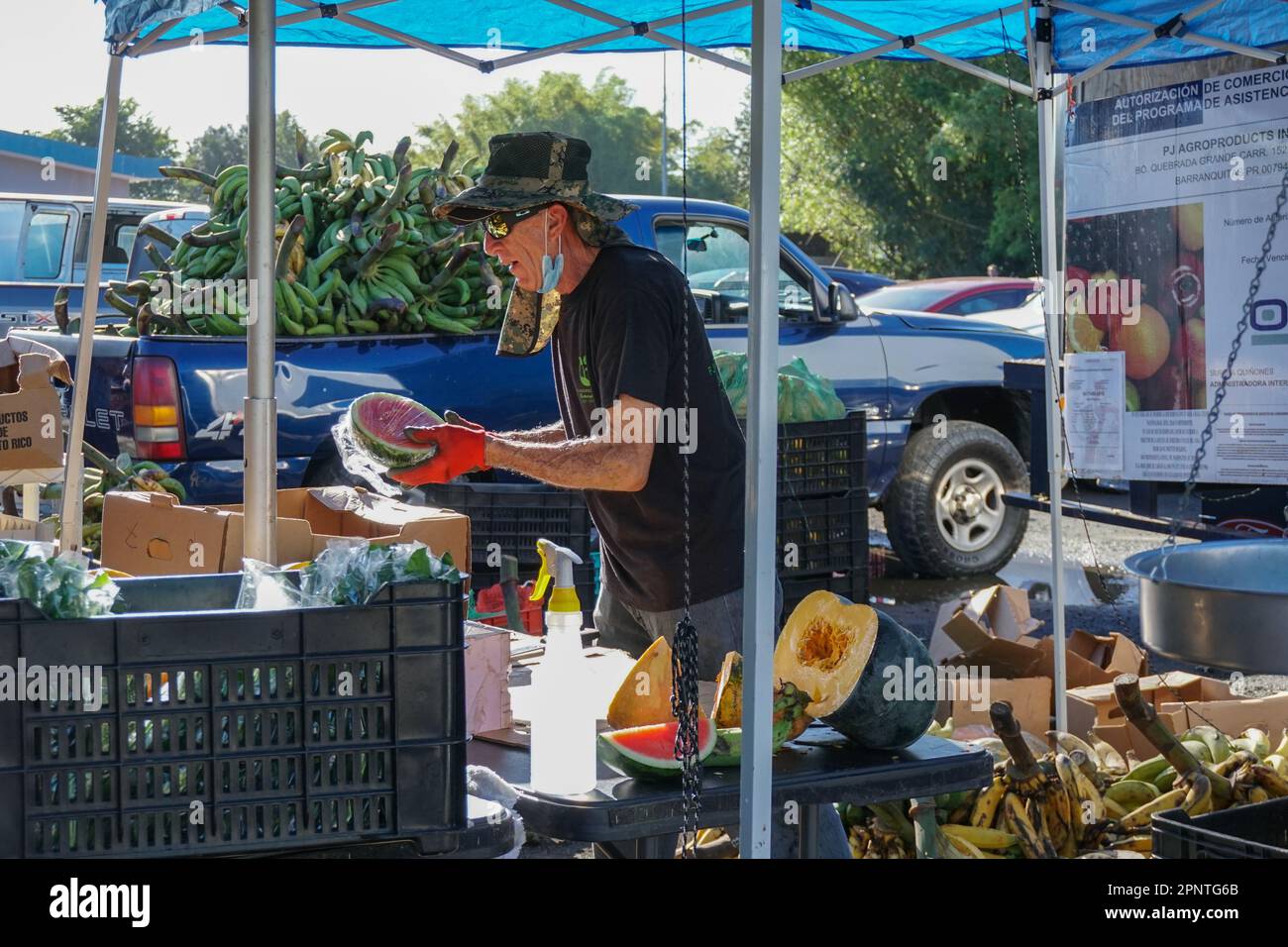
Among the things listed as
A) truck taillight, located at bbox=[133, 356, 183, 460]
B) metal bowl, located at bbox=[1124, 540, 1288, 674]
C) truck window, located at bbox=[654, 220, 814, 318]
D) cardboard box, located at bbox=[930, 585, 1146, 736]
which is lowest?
cardboard box, located at bbox=[930, 585, 1146, 736]

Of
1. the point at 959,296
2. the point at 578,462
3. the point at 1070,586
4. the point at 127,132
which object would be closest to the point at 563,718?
the point at 578,462

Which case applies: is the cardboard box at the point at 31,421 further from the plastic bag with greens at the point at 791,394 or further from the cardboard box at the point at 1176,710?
the cardboard box at the point at 1176,710

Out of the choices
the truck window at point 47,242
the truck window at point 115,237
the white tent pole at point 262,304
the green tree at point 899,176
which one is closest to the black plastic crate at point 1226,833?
Result: the white tent pole at point 262,304

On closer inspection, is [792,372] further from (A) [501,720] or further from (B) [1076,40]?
(A) [501,720]

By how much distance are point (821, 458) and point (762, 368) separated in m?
3.44

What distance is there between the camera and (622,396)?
3.28 metres

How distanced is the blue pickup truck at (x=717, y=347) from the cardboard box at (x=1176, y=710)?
8.12 feet

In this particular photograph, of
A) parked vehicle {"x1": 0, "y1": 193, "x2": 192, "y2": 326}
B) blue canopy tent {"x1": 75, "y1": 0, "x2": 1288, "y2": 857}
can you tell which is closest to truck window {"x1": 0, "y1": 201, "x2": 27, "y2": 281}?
parked vehicle {"x1": 0, "y1": 193, "x2": 192, "y2": 326}

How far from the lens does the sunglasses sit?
3523 millimetres

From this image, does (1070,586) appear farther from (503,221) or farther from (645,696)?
(645,696)

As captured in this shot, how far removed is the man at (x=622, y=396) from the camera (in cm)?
333

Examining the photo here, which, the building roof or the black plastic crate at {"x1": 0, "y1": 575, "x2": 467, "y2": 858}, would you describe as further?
the building roof

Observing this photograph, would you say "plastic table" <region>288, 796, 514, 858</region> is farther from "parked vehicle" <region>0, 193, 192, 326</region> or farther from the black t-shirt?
"parked vehicle" <region>0, 193, 192, 326</region>

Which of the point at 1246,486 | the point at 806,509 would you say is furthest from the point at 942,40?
the point at 1246,486
